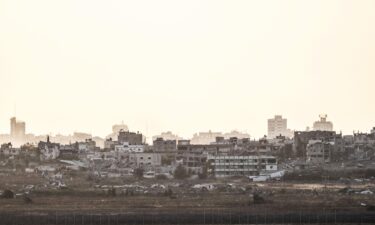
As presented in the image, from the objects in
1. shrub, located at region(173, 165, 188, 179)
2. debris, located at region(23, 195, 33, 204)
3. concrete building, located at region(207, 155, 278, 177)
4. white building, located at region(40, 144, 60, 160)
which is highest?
white building, located at region(40, 144, 60, 160)

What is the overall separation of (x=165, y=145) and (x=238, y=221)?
81.3 m

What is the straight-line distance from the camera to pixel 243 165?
105875 millimetres

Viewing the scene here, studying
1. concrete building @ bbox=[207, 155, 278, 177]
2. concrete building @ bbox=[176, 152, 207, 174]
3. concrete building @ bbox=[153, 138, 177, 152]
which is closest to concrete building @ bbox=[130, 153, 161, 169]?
concrete building @ bbox=[176, 152, 207, 174]

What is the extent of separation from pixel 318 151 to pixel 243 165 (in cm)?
1520

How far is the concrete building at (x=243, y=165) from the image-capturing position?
105062 millimetres

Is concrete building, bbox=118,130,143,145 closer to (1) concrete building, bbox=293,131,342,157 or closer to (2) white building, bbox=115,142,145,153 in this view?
(2) white building, bbox=115,142,145,153

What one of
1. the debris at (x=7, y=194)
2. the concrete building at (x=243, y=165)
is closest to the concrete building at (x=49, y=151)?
the concrete building at (x=243, y=165)

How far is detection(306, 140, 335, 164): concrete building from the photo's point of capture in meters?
116

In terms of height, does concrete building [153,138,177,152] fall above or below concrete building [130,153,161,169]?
above

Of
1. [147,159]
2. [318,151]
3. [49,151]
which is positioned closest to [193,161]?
[147,159]

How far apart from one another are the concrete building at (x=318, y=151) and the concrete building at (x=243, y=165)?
1119 cm

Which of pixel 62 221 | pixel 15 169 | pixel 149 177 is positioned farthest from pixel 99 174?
pixel 62 221

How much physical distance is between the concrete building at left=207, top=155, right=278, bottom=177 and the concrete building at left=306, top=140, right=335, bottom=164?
1119 cm

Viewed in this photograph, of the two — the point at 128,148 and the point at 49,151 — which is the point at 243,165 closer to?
the point at 49,151
